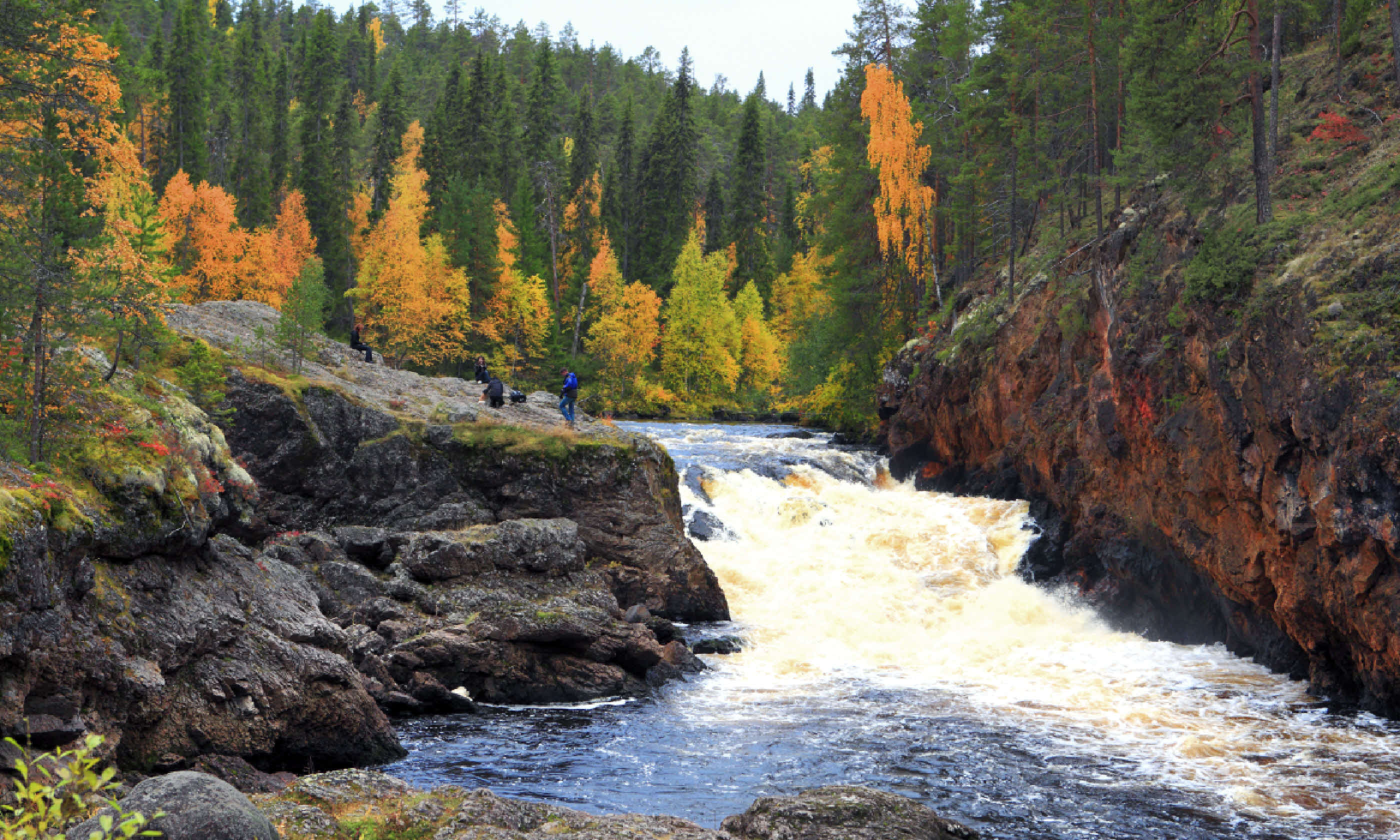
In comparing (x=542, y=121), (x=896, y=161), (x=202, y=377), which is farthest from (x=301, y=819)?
(x=542, y=121)

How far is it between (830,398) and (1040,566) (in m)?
21.1

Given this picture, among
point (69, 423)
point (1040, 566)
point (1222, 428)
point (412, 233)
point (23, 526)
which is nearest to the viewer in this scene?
point (23, 526)

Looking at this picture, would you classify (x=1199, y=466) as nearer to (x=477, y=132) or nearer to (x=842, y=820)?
(x=842, y=820)

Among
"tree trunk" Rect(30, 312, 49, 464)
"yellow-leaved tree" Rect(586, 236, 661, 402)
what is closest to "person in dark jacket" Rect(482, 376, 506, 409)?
"tree trunk" Rect(30, 312, 49, 464)

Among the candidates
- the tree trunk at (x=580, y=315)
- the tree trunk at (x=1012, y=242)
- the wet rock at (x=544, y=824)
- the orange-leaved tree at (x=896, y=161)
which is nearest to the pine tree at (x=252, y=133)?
the tree trunk at (x=580, y=315)

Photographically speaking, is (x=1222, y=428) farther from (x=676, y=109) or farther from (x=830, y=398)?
(x=676, y=109)

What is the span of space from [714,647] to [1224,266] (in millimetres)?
13000

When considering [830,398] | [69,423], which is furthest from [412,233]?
[69,423]

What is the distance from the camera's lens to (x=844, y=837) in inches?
374

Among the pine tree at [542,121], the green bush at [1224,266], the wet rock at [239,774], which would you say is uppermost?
the pine tree at [542,121]

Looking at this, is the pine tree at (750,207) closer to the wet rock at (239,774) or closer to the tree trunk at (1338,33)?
the tree trunk at (1338,33)

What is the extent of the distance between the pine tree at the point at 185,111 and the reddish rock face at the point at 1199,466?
52073mm

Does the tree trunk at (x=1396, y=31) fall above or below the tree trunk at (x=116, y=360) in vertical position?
above

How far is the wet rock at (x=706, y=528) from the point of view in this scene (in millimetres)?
27266
